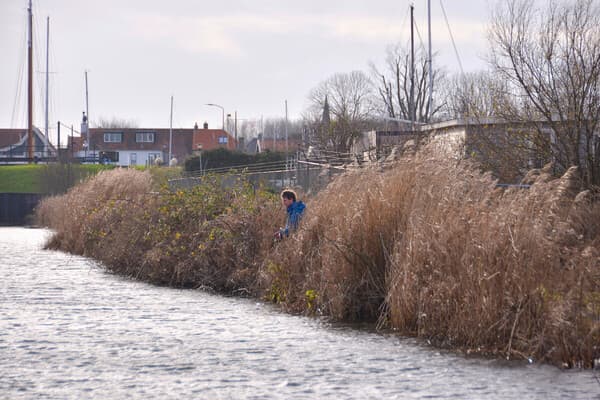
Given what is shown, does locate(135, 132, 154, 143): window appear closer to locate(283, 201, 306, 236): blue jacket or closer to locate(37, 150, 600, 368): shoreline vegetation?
locate(37, 150, 600, 368): shoreline vegetation

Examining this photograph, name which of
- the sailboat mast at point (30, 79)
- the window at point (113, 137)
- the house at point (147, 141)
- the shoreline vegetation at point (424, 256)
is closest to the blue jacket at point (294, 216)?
the shoreline vegetation at point (424, 256)

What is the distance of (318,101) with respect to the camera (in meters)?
79.7

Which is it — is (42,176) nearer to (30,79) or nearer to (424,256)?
(30,79)

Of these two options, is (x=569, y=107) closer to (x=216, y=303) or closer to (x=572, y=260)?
(x=216, y=303)

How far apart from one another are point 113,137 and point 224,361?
331 feet

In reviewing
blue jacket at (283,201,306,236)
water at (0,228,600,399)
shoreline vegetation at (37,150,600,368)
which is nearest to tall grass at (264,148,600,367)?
shoreline vegetation at (37,150,600,368)

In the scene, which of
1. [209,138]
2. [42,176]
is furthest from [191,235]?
[209,138]

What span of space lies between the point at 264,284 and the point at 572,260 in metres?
7.43

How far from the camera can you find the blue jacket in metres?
17.5

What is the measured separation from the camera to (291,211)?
17.7 meters

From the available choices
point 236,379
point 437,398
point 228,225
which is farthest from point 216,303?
point 437,398

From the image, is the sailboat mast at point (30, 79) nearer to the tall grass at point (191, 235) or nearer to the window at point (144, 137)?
the window at point (144, 137)

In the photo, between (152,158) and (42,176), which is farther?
(152,158)

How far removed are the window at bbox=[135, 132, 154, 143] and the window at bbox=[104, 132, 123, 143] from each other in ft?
5.79
